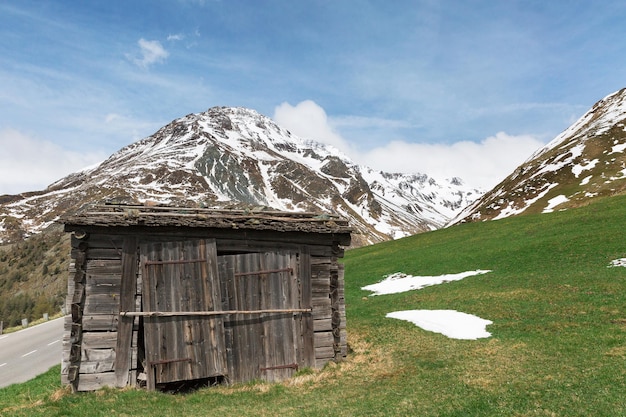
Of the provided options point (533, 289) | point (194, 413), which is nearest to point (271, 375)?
point (194, 413)

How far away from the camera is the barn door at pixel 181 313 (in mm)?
13648

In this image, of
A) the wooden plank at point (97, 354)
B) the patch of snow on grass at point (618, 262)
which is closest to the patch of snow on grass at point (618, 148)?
the patch of snow on grass at point (618, 262)

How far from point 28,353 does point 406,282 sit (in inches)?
1047

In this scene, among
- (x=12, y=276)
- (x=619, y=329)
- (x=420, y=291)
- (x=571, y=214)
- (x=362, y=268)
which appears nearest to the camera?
(x=619, y=329)

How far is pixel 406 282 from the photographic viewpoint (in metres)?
34.8

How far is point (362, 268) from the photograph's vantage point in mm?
45094

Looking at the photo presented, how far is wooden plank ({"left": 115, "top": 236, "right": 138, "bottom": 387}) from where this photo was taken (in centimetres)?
1365

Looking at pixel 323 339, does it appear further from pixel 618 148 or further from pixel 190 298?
pixel 618 148

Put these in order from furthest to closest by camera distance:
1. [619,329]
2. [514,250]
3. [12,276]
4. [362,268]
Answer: [12,276]
[362,268]
[514,250]
[619,329]

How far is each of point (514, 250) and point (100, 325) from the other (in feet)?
100.0

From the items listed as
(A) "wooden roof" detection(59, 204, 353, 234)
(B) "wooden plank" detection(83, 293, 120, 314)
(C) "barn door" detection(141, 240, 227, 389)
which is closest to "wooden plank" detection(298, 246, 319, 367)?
(A) "wooden roof" detection(59, 204, 353, 234)

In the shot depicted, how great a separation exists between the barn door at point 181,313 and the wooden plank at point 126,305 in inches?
15.5

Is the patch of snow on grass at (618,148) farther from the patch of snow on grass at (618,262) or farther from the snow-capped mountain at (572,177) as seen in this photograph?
the patch of snow on grass at (618,262)

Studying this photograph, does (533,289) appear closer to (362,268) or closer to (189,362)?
(189,362)
